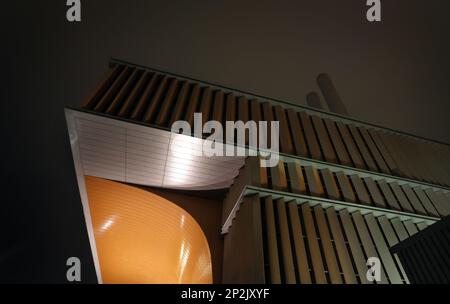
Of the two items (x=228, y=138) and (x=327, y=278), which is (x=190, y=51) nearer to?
(x=228, y=138)

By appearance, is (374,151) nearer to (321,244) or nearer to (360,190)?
(360,190)

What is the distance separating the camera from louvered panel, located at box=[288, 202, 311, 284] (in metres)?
4.14

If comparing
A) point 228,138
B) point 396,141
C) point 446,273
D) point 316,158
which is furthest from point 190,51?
point 446,273

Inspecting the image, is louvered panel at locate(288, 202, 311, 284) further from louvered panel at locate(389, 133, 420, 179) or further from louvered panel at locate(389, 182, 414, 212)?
louvered panel at locate(389, 133, 420, 179)

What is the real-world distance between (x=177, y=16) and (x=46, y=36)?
9.86 feet

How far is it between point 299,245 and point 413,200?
3.33 metres

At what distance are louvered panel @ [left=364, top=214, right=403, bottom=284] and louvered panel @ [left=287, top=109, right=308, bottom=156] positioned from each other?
1.70 m

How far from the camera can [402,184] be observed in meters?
6.48

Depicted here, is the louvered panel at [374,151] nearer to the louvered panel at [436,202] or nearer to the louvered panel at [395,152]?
the louvered panel at [395,152]

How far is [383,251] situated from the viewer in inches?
194

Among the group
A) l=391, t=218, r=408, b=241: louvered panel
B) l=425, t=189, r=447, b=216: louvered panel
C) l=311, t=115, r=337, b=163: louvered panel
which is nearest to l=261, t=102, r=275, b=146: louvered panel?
l=311, t=115, r=337, b=163: louvered panel

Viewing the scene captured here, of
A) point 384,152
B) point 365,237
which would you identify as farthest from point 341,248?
point 384,152

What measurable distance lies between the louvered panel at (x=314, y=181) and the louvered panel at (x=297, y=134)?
0.37 m
